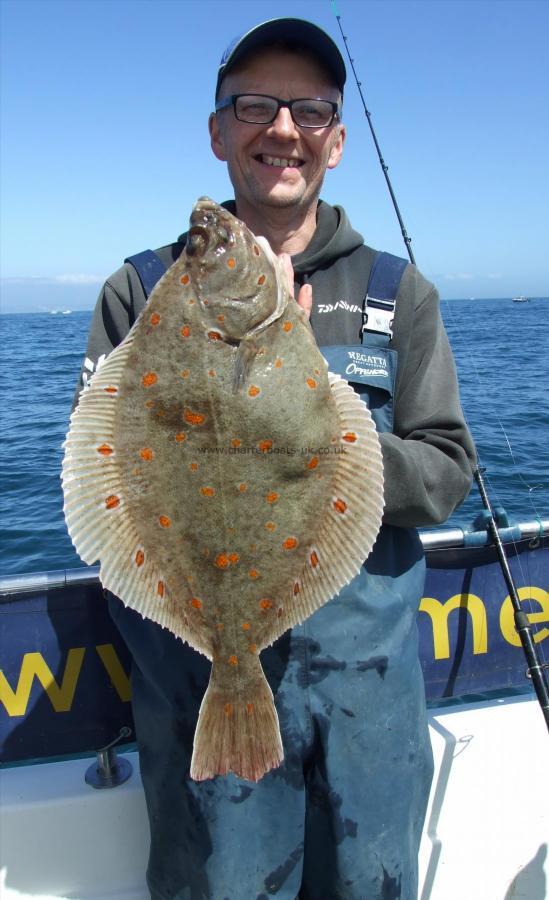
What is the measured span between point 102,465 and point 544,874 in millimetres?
2814

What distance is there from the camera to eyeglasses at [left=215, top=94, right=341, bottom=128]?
2.23 meters

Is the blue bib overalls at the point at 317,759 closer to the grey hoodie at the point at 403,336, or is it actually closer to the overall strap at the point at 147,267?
the grey hoodie at the point at 403,336

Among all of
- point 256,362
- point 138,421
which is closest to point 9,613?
point 138,421

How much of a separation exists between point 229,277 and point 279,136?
2.17 ft

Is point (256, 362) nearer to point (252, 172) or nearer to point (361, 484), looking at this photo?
point (361, 484)

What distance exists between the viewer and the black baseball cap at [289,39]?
2184mm

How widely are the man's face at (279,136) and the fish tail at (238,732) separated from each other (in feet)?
5.18

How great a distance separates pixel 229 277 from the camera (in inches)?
74.2

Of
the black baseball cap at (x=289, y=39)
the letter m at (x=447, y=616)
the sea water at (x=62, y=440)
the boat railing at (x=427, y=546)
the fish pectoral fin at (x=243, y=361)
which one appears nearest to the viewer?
the fish pectoral fin at (x=243, y=361)

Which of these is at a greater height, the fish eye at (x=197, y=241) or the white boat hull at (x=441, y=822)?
the fish eye at (x=197, y=241)

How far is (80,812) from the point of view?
2.82 meters

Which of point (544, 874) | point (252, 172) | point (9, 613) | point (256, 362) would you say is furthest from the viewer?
point (544, 874)

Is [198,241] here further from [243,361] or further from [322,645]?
[322,645]

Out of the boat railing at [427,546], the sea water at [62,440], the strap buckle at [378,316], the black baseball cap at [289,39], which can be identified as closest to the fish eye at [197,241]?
the strap buckle at [378,316]
